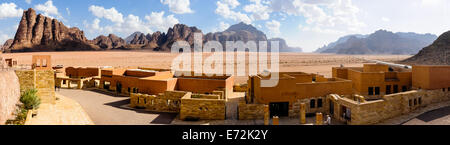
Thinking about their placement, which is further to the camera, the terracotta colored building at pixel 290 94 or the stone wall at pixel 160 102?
the stone wall at pixel 160 102

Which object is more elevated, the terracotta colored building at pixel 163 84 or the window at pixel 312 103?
the terracotta colored building at pixel 163 84

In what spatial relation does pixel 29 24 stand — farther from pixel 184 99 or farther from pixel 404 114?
pixel 404 114

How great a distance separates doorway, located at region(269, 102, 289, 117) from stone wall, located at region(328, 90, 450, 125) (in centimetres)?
384

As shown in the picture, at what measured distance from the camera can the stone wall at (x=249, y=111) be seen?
19.0 m

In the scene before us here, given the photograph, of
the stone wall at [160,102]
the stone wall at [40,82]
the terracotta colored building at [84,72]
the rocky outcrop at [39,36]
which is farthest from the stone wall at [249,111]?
the rocky outcrop at [39,36]

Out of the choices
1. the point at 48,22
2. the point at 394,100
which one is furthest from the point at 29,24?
the point at 394,100

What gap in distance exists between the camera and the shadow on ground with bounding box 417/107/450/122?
18.0m

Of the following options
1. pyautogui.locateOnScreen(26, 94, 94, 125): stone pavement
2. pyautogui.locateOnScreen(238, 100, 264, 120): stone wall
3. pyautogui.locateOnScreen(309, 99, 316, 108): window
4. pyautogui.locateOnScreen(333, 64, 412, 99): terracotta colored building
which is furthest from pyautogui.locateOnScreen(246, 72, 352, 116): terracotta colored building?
pyautogui.locateOnScreen(26, 94, 94, 125): stone pavement

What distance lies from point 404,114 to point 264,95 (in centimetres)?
1131

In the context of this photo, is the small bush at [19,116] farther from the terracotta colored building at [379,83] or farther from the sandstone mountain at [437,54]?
the sandstone mountain at [437,54]

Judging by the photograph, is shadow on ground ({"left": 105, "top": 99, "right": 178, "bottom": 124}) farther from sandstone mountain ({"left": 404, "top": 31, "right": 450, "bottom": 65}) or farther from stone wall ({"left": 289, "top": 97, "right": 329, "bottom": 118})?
sandstone mountain ({"left": 404, "top": 31, "right": 450, "bottom": 65})

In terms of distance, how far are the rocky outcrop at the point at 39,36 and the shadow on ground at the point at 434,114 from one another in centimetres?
13866
